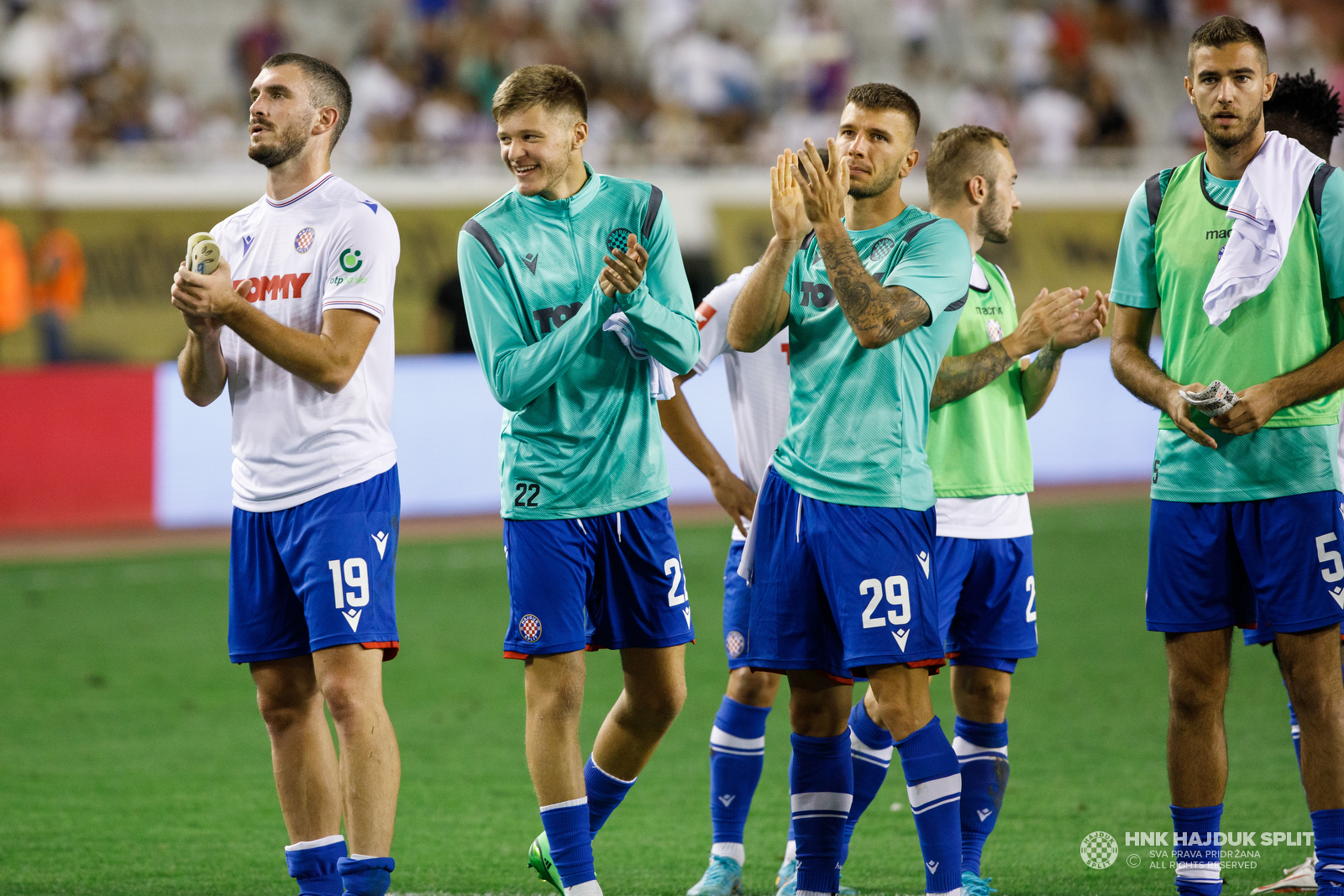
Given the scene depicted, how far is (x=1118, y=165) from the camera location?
20750 millimetres

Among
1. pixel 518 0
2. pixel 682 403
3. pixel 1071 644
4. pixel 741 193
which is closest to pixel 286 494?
pixel 682 403

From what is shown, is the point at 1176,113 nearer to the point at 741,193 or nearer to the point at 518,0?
the point at 741,193

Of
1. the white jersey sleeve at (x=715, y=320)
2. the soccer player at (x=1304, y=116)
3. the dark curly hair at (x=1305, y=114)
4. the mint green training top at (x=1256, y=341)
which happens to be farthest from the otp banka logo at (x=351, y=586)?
the dark curly hair at (x=1305, y=114)

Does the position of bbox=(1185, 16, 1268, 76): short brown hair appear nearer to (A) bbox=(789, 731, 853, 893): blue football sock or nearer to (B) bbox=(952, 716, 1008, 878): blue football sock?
(B) bbox=(952, 716, 1008, 878): blue football sock

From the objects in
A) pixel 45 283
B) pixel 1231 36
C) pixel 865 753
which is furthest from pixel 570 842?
pixel 45 283

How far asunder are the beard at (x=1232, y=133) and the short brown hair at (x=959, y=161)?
2.64ft

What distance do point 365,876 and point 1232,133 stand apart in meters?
3.40

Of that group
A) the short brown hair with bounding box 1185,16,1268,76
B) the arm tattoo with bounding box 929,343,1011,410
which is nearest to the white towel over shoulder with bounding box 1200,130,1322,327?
the short brown hair with bounding box 1185,16,1268,76

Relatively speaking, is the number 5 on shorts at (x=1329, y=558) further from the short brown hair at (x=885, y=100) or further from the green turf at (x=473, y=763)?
the short brown hair at (x=885, y=100)

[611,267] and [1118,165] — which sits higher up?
[1118,165]

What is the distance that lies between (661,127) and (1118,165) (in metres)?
6.55

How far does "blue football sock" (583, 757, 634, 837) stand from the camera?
194 inches

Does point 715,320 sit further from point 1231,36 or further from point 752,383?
point 1231,36

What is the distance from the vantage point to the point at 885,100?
448 centimetres
